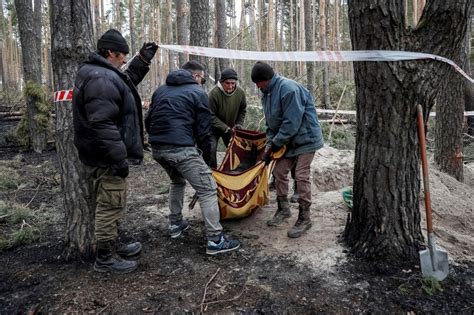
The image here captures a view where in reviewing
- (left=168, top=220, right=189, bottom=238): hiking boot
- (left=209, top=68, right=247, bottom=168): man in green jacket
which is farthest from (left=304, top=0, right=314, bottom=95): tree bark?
(left=168, top=220, right=189, bottom=238): hiking boot

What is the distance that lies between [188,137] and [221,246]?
114 cm

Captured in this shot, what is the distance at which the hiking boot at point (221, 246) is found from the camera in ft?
12.4

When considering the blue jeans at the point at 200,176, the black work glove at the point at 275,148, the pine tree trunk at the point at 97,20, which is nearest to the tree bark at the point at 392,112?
the black work glove at the point at 275,148

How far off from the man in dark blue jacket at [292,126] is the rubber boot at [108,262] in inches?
67.8

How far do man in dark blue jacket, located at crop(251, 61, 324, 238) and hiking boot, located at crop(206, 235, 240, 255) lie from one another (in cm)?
66

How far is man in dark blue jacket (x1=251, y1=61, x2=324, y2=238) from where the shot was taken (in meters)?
4.03

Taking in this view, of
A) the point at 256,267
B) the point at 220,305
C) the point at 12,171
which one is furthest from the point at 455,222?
the point at 12,171

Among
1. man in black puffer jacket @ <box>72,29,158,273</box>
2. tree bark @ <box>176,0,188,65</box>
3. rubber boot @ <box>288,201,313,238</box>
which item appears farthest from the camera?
tree bark @ <box>176,0,188,65</box>

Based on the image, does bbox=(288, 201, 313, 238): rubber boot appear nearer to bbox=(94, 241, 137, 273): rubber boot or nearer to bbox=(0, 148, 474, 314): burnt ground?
bbox=(0, 148, 474, 314): burnt ground

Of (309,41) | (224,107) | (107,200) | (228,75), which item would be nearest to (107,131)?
(107,200)

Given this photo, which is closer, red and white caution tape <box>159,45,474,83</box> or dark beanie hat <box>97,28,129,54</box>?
red and white caution tape <box>159,45,474,83</box>

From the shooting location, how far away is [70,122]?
3.54 meters

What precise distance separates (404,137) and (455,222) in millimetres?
1932

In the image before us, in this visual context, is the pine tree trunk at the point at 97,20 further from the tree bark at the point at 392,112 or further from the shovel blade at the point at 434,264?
the shovel blade at the point at 434,264
